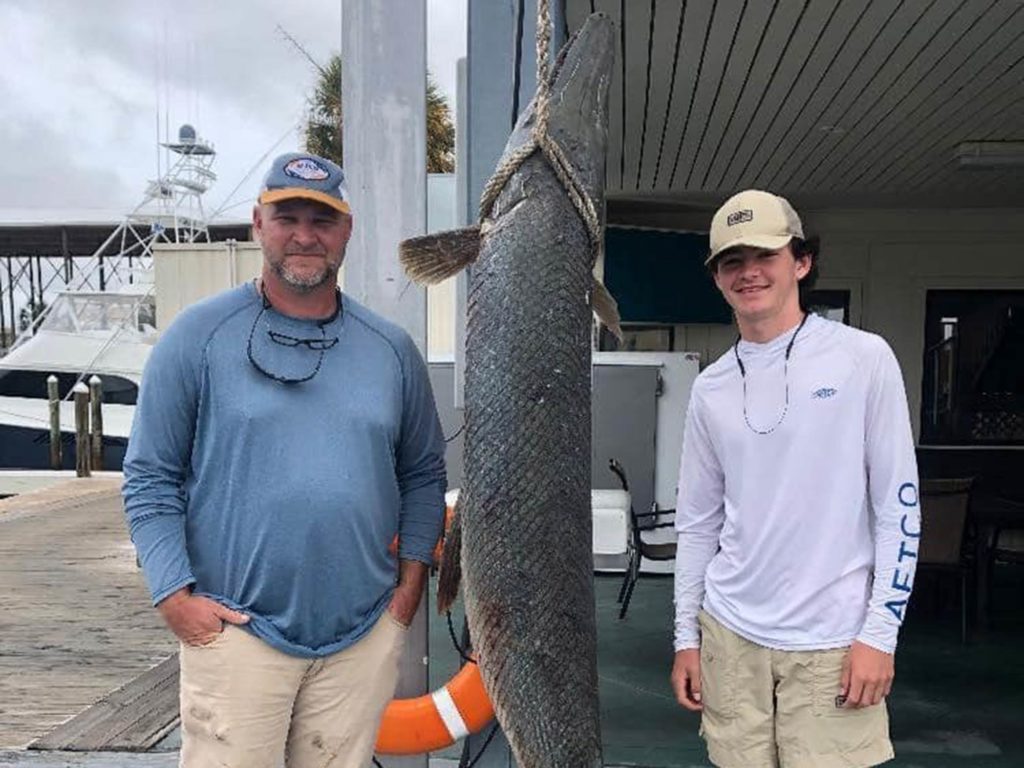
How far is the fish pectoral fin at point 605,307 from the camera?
1.96m

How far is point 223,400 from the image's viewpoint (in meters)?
2.04

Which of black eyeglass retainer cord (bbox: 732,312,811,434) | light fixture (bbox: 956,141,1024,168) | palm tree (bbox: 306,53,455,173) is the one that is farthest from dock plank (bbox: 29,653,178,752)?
palm tree (bbox: 306,53,455,173)

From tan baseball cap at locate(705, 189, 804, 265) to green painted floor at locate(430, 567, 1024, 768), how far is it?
2.50 meters

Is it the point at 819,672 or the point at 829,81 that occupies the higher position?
the point at 829,81

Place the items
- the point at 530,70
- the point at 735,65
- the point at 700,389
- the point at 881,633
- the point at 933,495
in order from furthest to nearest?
1. the point at 933,495
2. the point at 735,65
3. the point at 530,70
4. the point at 700,389
5. the point at 881,633

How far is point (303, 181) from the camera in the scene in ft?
6.87

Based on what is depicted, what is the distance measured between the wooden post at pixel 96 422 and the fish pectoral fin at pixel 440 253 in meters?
15.5

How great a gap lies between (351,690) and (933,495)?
4.06m

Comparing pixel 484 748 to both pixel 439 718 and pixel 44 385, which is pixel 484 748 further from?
pixel 44 385

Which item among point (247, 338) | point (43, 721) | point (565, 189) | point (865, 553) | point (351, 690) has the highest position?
point (565, 189)

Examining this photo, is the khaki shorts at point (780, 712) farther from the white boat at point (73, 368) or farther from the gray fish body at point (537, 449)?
the white boat at point (73, 368)

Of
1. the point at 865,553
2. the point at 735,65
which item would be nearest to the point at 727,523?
the point at 865,553

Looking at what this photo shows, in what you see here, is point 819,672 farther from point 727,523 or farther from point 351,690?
point 351,690

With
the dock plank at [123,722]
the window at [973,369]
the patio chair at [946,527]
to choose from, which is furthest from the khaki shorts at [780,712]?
the window at [973,369]
